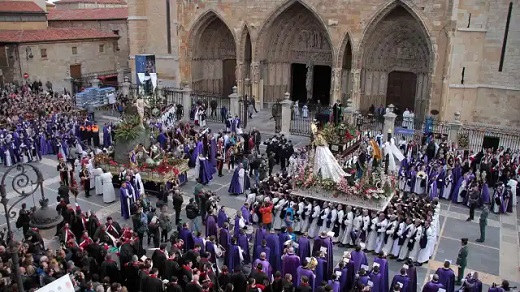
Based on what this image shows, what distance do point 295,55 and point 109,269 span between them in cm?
2523

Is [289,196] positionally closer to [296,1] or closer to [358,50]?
[358,50]

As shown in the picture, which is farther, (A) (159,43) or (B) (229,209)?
(A) (159,43)

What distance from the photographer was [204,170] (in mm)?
19969

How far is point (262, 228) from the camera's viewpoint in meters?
13.4

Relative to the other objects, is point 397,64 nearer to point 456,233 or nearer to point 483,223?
point 456,233

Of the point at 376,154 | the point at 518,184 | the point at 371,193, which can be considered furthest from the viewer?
the point at 518,184

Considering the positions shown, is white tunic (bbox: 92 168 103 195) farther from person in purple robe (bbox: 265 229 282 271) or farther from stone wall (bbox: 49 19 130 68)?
stone wall (bbox: 49 19 130 68)

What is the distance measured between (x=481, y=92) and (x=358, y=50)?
748cm

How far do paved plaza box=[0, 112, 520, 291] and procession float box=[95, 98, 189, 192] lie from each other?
968 mm

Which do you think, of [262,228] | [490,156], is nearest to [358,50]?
[490,156]

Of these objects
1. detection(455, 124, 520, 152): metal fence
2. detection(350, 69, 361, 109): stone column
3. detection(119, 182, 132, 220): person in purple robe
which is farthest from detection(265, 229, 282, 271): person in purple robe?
detection(350, 69, 361, 109): stone column

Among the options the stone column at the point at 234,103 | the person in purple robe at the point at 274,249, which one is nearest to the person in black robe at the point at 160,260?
the person in purple robe at the point at 274,249

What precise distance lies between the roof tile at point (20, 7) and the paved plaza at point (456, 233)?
25716mm

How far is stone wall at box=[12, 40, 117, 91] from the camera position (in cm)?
3678
